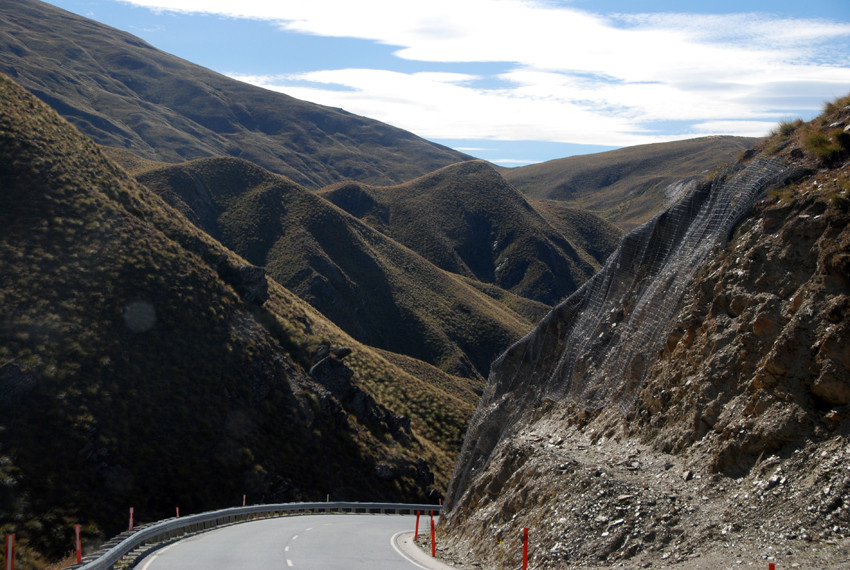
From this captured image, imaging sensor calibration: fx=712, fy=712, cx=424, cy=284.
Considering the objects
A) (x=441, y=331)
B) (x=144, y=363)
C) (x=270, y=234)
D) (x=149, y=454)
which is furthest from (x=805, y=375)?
(x=270, y=234)

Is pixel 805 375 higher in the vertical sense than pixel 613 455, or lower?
higher

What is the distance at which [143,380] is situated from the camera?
1206 inches

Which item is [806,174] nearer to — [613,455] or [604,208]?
[613,455]

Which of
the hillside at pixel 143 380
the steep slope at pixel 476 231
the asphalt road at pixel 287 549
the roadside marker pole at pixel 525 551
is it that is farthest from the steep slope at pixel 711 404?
the steep slope at pixel 476 231

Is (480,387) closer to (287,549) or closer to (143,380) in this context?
(143,380)

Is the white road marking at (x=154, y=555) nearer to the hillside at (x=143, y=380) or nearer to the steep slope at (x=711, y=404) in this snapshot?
the steep slope at (x=711, y=404)

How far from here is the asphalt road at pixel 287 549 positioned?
42.9ft

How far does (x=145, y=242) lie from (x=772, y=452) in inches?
1346

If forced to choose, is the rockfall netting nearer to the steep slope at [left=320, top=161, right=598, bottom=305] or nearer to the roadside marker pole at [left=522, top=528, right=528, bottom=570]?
the roadside marker pole at [left=522, top=528, right=528, bottom=570]

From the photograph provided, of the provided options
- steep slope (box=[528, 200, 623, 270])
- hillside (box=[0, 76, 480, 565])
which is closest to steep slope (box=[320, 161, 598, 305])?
steep slope (box=[528, 200, 623, 270])

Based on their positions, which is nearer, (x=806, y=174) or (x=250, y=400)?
(x=806, y=174)

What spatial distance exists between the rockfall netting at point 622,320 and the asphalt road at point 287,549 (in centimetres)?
393

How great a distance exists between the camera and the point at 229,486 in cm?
3012

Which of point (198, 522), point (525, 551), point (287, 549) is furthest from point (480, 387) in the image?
point (525, 551)
